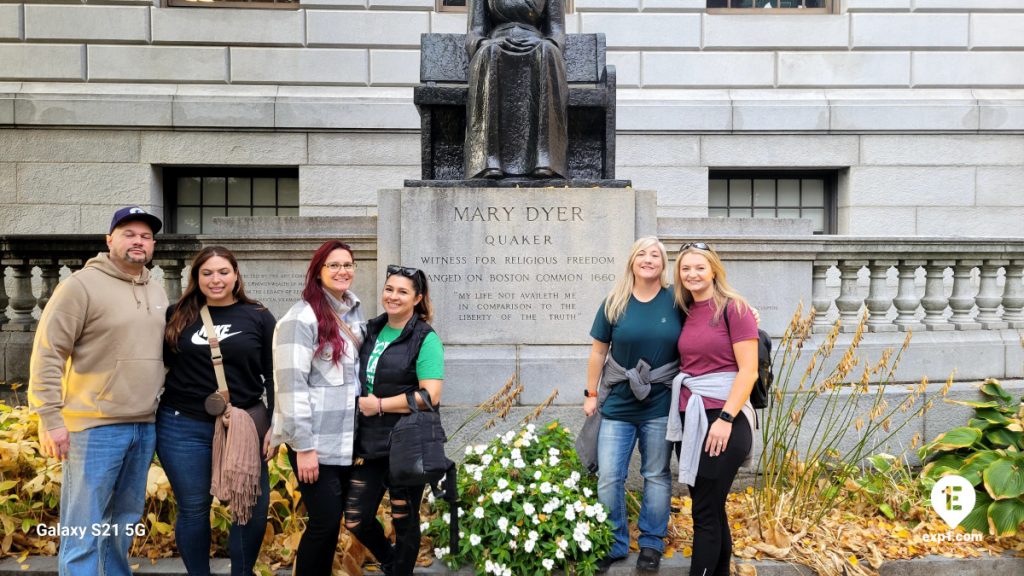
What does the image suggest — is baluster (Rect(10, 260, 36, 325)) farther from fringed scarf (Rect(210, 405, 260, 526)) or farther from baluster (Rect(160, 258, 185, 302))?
fringed scarf (Rect(210, 405, 260, 526))

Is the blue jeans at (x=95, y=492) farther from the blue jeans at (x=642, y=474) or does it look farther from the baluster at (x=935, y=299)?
the baluster at (x=935, y=299)

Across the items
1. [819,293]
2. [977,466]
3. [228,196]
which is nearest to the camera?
[977,466]

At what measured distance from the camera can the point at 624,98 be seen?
12453 millimetres

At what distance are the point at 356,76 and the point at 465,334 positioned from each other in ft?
26.5

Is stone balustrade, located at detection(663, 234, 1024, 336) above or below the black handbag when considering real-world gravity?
above

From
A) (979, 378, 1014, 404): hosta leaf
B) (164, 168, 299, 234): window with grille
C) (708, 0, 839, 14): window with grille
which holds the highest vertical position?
(708, 0, 839, 14): window with grille

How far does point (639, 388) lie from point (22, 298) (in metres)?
5.88

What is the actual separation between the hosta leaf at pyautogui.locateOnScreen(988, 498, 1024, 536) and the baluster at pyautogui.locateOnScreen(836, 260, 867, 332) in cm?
204

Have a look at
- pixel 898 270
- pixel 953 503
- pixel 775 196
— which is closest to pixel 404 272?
pixel 953 503

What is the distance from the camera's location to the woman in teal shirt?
4.01m

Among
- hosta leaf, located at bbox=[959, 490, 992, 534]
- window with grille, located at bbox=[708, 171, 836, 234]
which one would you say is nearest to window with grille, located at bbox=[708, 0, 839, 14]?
window with grille, located at bbox=[708, 171, 836, 234]

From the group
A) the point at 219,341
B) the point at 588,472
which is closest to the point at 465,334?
the point at 588,472

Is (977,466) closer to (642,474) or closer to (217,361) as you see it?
(642,474)

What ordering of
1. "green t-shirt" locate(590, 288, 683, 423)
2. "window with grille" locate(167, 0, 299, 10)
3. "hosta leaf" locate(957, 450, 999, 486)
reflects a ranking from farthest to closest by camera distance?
1. "window with grille" locate(167, 0, 299, 10)
2. "hosta leaf" locate(957, 450, 999, 486)
3. "green t-shirt" locate(590, 288, 683, 423)
